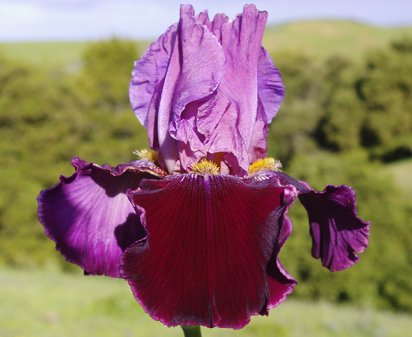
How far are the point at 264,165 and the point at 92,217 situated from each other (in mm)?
523

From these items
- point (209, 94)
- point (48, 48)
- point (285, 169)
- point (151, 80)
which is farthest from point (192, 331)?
point (48, 48)

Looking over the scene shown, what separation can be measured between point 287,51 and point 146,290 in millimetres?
49303

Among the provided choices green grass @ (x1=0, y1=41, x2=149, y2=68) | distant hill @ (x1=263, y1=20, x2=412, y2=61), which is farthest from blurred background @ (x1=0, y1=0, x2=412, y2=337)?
distant hill @ (x1=263, y1=20, x2=412, y2=61)

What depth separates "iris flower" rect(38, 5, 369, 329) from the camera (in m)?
1.41

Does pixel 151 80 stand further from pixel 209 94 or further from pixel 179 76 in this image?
pixel 209 94

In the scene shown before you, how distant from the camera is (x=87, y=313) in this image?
7941 mm

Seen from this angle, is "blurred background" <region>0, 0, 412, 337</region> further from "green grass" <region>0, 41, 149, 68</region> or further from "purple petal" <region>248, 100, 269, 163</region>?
"green grass" <region>0, 41, 149, 68</region>

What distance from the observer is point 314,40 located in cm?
7675

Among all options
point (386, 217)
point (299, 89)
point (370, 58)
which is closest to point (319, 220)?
point (386, 217)

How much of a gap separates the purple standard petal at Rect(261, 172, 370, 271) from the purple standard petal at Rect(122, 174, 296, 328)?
25cm

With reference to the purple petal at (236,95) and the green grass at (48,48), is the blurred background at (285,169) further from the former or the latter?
the green grass at (48,48)

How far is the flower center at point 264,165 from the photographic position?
179cm

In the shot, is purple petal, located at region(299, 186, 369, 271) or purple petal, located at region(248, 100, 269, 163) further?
purple petal, located at region(248, 100, 269, 163)

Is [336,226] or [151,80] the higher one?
[151,80]
